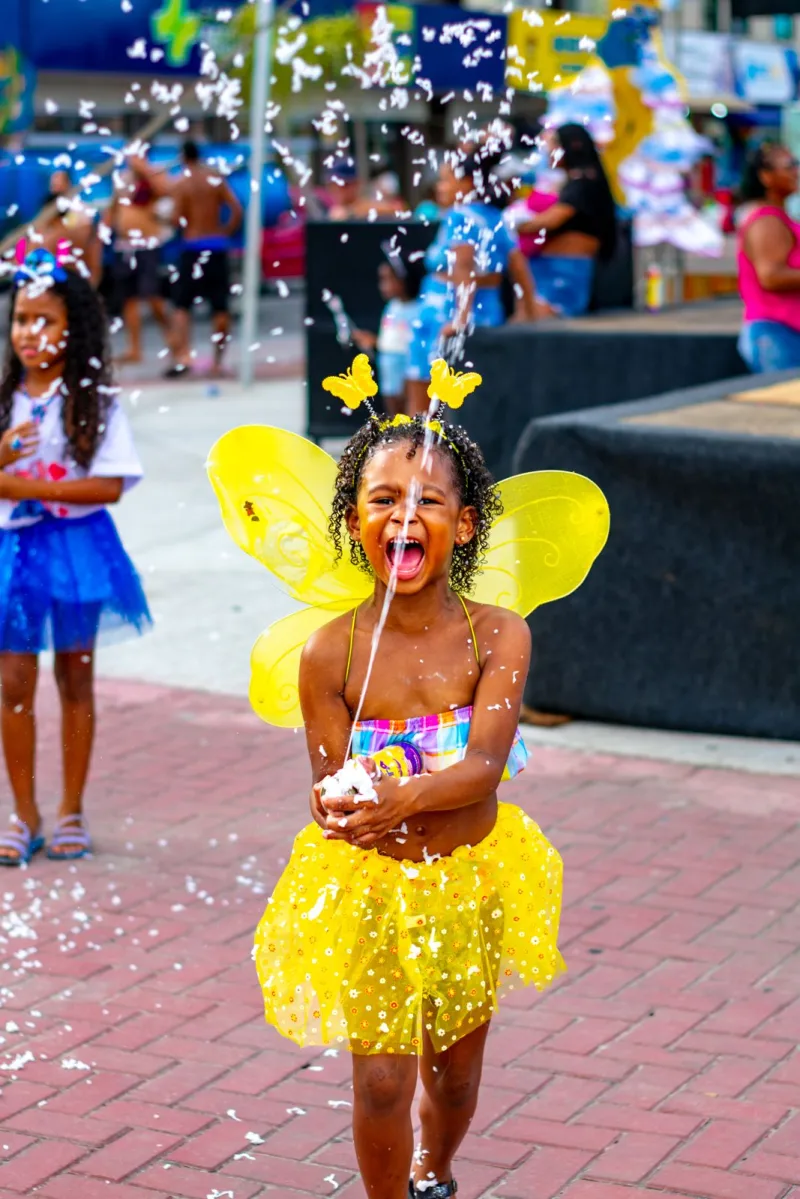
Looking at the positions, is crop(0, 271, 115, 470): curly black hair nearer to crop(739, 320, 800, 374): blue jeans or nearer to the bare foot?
the bare foot

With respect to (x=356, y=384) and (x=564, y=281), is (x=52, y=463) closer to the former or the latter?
(x=356, y=384)

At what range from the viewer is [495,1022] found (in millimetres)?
4055

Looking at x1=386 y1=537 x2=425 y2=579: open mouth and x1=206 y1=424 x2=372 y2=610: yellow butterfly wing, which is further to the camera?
x1=206 y1=424 x2=372 y2=610: yellow butterfly wing

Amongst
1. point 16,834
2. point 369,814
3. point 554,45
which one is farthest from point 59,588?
point 554,45

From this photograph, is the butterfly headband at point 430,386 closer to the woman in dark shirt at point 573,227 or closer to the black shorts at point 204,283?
the woman in dark shirt at point 573,227

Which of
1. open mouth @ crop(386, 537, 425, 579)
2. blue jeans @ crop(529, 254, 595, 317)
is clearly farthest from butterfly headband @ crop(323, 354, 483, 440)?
blue jeans @ crop(529, 254, 595, 317)

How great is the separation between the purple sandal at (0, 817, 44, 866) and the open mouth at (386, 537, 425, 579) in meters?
2.58

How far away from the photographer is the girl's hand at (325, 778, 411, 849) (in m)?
2.63

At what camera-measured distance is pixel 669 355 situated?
895 centimetres

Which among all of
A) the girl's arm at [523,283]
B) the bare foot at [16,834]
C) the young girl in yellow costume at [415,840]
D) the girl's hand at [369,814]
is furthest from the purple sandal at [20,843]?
the girl's arm at [523,283]

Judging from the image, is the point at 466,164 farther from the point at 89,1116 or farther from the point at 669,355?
the point at 89,1116

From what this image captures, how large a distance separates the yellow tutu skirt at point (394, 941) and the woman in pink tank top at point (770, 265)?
5294 mm

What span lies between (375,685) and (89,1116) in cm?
128

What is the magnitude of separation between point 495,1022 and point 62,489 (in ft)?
6.37
